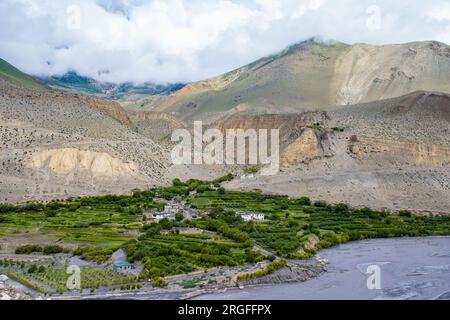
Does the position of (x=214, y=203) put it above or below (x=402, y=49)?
below

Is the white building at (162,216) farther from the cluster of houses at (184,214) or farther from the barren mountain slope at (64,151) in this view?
the barren mountain slope at (64,151)

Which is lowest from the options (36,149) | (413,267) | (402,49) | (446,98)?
(413,267)

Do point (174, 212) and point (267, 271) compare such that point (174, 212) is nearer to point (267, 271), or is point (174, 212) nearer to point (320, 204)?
point (320, 204)

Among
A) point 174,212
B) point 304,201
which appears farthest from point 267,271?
point 304,201

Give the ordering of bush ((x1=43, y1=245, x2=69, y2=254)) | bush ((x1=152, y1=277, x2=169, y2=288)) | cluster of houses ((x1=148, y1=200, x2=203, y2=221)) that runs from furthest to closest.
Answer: cluster of houses ((x1=148, y1=200, x2=203, y2=221)) < bush ((x1=43, y1=245, x2=69, y2=254)) < bush ((x1=152, y1=277, x2=169, y2=288))

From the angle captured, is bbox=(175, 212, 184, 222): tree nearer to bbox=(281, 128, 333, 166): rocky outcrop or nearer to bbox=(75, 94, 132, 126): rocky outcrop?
bbox=(281, 128, 333, 166): rocky outcrop

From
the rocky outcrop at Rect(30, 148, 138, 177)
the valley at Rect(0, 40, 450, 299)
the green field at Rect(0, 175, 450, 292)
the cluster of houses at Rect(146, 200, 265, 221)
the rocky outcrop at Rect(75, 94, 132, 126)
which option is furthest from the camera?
the rocky outcrop at Rect(75, 94, 132, 126)

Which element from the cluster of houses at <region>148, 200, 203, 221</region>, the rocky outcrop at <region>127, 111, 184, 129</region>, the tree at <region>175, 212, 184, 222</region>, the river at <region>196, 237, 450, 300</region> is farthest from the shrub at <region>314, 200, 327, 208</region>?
the rocky outcrop at <region>127, 111, 184, 129</region>
